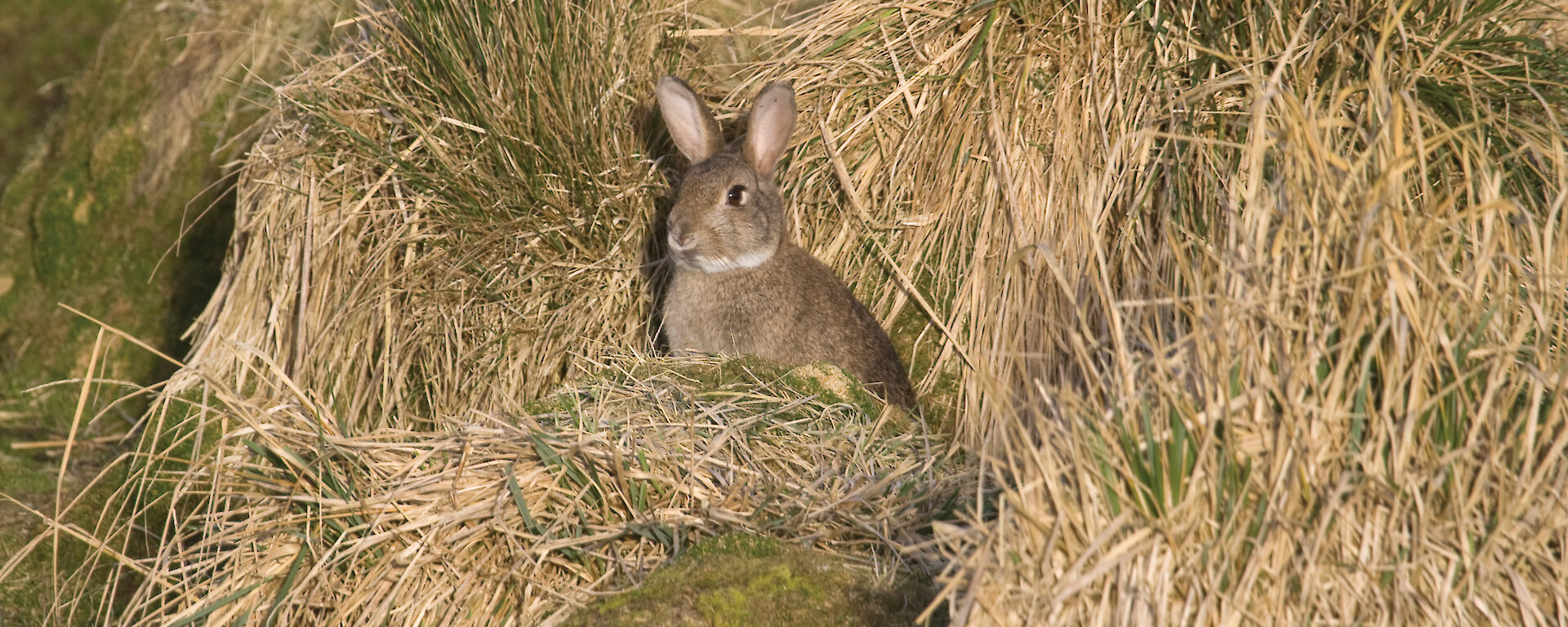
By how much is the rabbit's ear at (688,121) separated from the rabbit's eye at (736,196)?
22cm

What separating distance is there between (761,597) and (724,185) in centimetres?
231

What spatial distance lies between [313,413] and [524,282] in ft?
5.59

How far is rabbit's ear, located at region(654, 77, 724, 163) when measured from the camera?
492 cm

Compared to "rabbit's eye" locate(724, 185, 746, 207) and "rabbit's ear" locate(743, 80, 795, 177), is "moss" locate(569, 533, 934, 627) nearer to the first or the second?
"rabbit's eye" locate(724, 185, 746, 207)

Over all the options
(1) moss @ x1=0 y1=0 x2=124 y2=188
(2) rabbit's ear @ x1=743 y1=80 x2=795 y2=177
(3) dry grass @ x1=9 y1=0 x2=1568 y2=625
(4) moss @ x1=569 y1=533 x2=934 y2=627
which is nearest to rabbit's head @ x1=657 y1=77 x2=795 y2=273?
(2) rabbit's ear @ x1=743 y1=80 x2=795 y2=177

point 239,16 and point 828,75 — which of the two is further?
point 239,16

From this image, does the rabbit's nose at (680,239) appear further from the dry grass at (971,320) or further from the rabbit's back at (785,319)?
the dry grass at (971,320)

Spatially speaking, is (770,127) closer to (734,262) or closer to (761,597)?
(734,262)

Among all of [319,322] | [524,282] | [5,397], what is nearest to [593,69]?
[524,282]

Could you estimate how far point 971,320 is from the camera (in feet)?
15.6

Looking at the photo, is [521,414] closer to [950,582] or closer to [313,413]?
[313,413]

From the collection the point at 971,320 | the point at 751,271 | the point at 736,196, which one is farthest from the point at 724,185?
the point at 971,320

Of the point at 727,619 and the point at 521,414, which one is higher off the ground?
the point at 521,414

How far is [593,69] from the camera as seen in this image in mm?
5098
